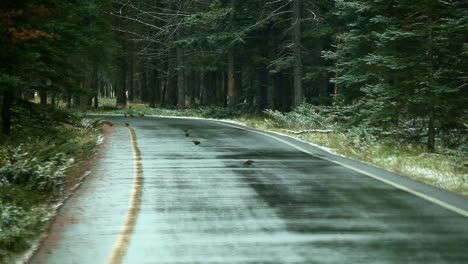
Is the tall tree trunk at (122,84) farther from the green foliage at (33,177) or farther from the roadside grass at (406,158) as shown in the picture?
the green foliage at (33,177)

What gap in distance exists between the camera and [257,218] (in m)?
8.22

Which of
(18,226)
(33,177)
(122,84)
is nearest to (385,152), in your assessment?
(33,177)

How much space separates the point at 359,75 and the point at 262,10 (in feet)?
59.7

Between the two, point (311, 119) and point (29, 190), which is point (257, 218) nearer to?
point (29, 190)

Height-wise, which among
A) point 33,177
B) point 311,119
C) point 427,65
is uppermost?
point 427,65

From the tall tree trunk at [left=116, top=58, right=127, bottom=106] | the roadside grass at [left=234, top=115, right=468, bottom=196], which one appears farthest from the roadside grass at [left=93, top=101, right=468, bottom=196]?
the tall tree trunk at [left=116, top=58, right=127, bottom=106]

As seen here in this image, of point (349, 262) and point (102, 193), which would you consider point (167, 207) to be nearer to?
point (102, 193)

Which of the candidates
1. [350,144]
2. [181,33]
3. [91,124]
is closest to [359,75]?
[350,144]

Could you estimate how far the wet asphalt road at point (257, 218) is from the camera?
6.37 meters

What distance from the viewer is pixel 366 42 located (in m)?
24.2

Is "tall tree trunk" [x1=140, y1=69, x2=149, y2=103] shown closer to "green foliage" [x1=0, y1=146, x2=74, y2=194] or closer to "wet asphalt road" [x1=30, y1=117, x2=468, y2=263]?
"wet asphalt road" [x1=30, y1=117, x2=468, y2=263]

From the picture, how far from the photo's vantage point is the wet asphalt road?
20.9 feet

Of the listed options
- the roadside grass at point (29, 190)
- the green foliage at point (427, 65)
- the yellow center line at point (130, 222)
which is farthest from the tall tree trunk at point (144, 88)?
the yellow center line at point (130, 222)

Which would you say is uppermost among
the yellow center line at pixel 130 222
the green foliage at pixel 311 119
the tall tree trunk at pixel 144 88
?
the tall tree trunk at pixel 144 88
